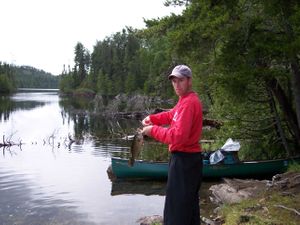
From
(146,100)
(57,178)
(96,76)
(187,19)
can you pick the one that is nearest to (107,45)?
(96,76)

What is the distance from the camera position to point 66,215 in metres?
13.2

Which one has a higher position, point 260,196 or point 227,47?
point 227,47

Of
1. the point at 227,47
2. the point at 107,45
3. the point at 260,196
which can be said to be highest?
the point at 107,45

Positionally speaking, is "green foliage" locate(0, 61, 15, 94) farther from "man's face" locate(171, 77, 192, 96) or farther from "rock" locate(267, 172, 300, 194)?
"man's face" locate(171, 77, 192, 96)

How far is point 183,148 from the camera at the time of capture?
5375mm

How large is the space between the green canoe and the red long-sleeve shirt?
34.7 ft

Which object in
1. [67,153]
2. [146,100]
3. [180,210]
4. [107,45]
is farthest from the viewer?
[107,45]

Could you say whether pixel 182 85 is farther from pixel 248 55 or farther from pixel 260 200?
pixel 248 55

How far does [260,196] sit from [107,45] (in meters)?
108

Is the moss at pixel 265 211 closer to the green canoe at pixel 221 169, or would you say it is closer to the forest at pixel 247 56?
the forest at pixel 247 56

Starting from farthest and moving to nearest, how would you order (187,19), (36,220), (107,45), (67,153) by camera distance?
(107,45)
(67,153)
(36,220)
(187,19)

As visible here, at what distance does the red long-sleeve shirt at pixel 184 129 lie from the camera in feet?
17.1

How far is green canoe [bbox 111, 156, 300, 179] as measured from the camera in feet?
50.7

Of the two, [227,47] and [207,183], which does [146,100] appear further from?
[227,47]
